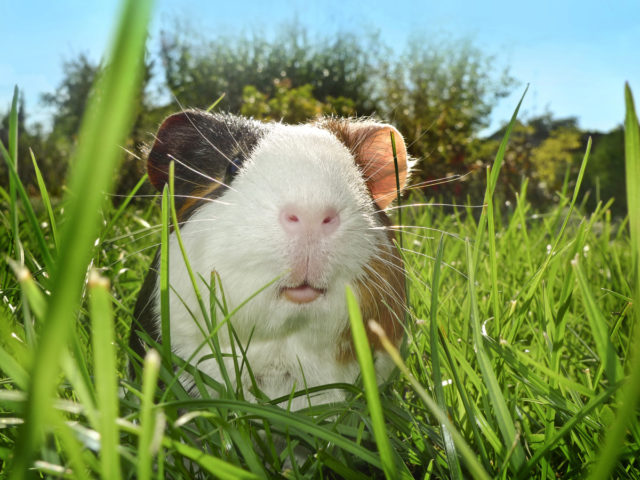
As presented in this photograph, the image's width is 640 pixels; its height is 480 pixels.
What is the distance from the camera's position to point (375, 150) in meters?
1.75

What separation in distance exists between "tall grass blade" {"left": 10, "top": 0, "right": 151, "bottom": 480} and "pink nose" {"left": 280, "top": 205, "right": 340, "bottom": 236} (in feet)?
2.48

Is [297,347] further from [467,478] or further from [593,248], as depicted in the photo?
[593,248]

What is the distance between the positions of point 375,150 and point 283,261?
69 cm

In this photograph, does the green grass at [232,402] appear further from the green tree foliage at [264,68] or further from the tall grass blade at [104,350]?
the green tree foliage at [264,68]

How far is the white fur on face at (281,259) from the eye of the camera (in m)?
1.23

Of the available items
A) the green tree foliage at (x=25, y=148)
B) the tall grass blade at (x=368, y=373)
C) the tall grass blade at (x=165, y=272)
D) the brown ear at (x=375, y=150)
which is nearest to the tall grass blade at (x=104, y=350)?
the tall grass blade at (x=368, y=373)

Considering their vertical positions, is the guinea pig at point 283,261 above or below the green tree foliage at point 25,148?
below

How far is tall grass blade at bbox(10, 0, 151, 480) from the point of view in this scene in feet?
1.25

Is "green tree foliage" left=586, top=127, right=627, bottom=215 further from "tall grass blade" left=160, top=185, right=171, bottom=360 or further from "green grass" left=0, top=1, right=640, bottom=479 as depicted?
"tall grass blade" left=160, top=185, right=171, bottom=360

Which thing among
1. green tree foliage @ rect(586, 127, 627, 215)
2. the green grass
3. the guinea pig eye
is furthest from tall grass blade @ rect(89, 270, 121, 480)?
green tree foliage @ rect(586, 127, 627, 215)

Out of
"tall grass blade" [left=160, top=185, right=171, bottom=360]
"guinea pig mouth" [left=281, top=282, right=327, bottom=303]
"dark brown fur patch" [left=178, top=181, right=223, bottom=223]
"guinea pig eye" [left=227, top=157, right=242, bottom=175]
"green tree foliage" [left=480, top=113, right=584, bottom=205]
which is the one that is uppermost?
"green tree foliage" [left=480, top=113, right=584, bottom=205]

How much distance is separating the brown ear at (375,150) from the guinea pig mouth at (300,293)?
518 mm

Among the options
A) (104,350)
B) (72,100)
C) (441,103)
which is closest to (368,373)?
(104,350)

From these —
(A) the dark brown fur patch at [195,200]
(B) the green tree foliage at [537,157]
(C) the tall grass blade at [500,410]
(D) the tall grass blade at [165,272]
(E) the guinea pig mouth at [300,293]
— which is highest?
(B) the green tree foliage at [537,157]
